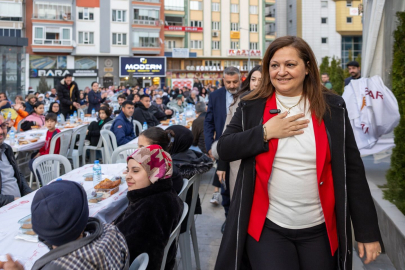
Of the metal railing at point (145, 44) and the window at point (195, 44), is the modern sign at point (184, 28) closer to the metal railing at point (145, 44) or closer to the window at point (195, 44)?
the window at point (195, 44)

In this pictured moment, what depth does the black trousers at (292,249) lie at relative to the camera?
1983 millimetres

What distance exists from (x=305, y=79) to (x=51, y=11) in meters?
44.3

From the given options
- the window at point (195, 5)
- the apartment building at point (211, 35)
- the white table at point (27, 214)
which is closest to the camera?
the white table at point (27, 214)

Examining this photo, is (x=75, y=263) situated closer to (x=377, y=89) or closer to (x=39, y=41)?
(x=377, y=89)

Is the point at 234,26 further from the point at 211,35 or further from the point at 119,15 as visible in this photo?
the point at 119,15

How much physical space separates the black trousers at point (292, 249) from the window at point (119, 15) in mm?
45388

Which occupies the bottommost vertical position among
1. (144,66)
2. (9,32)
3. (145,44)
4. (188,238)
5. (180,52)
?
(188,238)

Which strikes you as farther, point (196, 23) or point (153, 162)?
point (196, 23)

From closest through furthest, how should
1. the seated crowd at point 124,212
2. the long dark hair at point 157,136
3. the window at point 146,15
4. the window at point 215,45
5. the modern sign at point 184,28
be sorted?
the seated crowd at point 124,212 → the long dark hair at point 157,136 → the window at point 146,15 → the modern sign at point 184,28 → the window at point 215,45

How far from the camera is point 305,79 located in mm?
2143

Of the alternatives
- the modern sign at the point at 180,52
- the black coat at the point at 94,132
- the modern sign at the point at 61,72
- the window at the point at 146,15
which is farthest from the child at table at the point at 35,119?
the modern sign at the point at 180,52

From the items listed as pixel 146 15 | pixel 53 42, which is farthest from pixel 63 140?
pixel 146 15

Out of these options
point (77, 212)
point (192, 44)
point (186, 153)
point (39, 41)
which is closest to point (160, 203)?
point (77, 212)

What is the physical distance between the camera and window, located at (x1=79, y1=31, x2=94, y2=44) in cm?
4306
